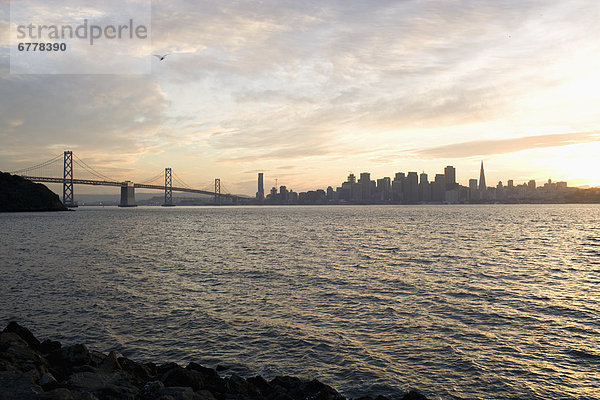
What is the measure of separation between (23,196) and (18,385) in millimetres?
138255

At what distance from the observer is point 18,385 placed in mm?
7664

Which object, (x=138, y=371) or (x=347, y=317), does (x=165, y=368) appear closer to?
(x=138, y=371)

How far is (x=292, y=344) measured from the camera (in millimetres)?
12297

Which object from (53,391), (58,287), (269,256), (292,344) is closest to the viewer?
(53,391)

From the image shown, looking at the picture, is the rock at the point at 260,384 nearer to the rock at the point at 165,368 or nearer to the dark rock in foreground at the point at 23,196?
the rock at the point at 165,368

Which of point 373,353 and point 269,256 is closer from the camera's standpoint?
point 373,353

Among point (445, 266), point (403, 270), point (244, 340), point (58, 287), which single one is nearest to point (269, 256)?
point (403, 270)

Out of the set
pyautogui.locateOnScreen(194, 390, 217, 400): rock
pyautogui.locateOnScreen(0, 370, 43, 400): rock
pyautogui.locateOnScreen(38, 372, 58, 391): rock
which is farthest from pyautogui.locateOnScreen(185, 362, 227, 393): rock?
pyautogui.locateOnScreen(0, 370, 43, 400): rock

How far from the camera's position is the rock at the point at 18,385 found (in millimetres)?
7238

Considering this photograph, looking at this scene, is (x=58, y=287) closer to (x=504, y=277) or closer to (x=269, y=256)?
(x=269, y=256)

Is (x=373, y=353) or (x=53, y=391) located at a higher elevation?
(x=53, y=391)

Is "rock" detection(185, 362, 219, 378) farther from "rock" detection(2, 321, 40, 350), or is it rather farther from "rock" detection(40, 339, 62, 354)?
"rock" detection(2, 321, 40, 350)

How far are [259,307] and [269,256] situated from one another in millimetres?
16319

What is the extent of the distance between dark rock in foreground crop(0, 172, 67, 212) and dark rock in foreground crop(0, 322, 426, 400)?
423ft
